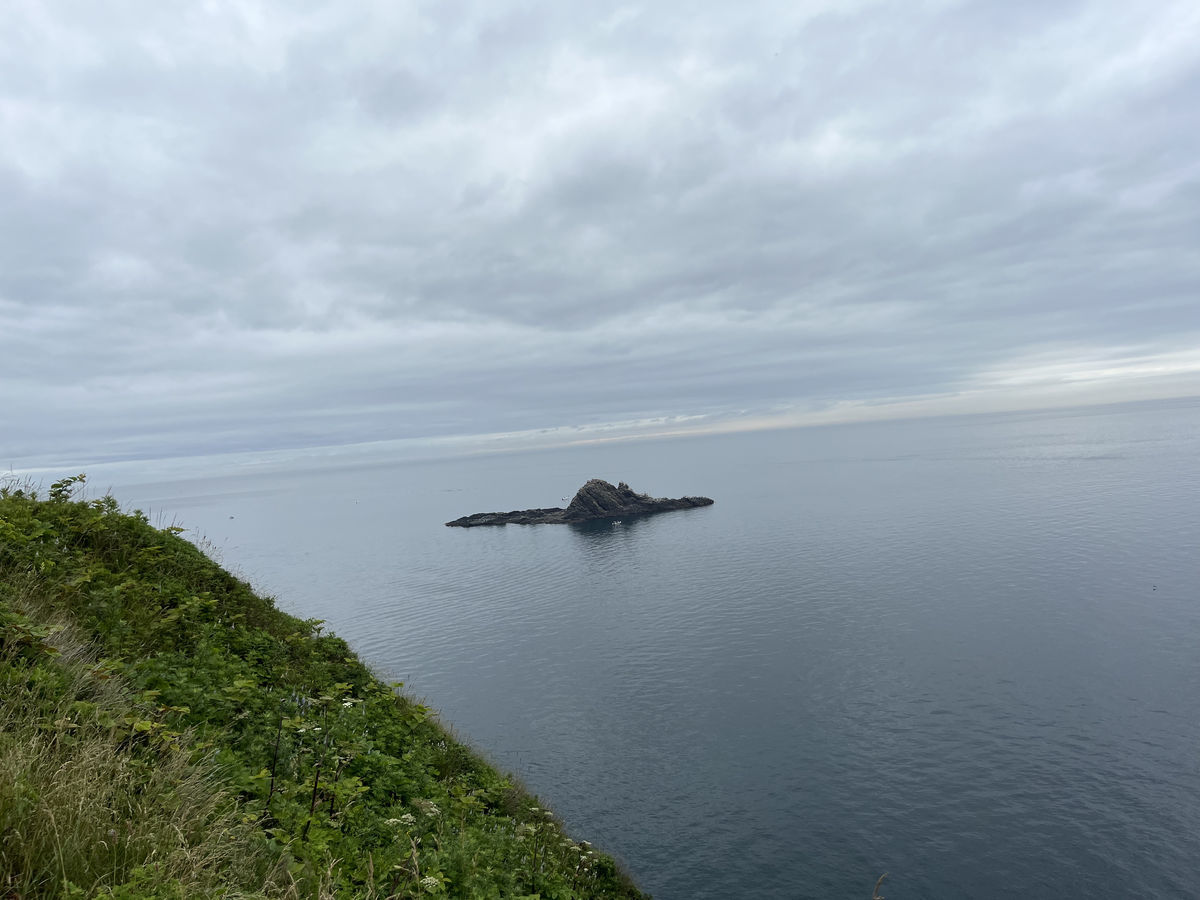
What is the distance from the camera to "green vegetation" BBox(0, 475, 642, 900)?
19.9 feet

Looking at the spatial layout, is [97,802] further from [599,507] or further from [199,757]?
[599,507]

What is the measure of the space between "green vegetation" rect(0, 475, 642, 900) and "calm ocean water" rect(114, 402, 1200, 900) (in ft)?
35.2

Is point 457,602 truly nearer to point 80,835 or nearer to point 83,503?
point 83,503

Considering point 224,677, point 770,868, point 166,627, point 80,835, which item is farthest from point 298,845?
point 770,868

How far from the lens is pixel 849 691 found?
149 ft

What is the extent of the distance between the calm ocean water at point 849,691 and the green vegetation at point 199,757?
10730 mm

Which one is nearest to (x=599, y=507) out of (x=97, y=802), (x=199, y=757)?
(x=199, y=757)

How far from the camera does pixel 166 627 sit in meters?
14.1

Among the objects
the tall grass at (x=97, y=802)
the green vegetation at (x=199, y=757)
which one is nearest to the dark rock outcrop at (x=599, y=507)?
the green vegetation at (x=199, y=757)

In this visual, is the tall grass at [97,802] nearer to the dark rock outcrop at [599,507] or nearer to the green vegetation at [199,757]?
the green vegetation at [199,757]

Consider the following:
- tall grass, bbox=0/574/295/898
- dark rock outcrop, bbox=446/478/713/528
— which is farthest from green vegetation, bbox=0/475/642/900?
dark rock outcrop, bbox=446/478/713/528

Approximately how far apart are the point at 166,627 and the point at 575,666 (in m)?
45.8

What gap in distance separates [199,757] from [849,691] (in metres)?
46.7

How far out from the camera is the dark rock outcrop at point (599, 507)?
512 feet
